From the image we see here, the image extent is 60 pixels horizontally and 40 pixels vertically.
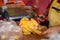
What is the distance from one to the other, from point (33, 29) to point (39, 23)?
0.10 m

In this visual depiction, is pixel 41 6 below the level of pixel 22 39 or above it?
above

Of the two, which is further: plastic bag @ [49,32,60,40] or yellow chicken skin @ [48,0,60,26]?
yellow chicken skin @ [48,0,60,26]

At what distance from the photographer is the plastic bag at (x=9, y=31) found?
0.75 meters

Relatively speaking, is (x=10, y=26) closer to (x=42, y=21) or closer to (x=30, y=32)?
(x=30, y=32)

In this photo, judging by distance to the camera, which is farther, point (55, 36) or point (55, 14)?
point (55, 14)

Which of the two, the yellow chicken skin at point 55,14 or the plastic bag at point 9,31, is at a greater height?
the yellow chicken skin at point 55,14

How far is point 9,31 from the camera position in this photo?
0.78m

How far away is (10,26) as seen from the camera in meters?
0.82

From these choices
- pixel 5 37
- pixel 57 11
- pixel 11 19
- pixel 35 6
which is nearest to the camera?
pixel 5 37

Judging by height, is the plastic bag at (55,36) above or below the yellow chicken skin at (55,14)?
below

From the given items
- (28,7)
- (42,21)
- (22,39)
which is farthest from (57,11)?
(28,7)

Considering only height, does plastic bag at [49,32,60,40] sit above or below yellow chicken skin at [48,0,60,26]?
below

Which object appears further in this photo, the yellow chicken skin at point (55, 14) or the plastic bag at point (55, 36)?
the yellow chicken skin at point (55, 14)

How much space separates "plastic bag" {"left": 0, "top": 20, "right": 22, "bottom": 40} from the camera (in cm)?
75
